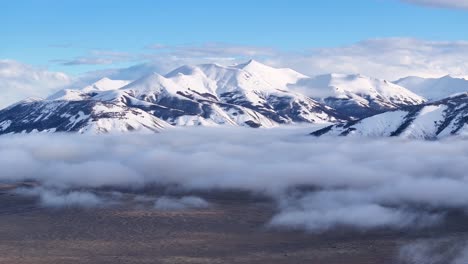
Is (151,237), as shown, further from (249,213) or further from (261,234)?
(249,213)

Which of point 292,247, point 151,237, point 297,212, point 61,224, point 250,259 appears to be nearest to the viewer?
point 250,259

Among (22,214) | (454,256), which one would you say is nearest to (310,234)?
(454,256)

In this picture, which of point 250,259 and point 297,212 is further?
point 297,212

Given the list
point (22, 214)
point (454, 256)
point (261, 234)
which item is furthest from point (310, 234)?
point (22, 214)

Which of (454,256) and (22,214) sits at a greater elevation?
(454,256)

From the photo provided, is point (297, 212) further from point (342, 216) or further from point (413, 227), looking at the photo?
point (413, 227)

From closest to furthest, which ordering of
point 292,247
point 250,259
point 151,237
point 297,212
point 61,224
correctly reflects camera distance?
point 250,259 < point 292,247 < point 151,237 < point 61,224 < point 297,212
